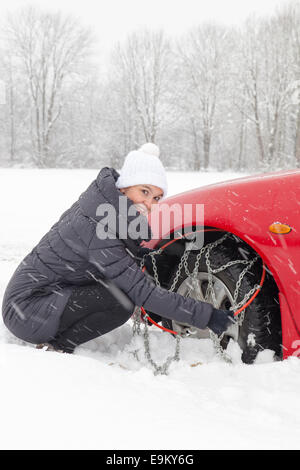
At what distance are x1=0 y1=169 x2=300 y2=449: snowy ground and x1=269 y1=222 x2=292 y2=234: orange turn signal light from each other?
2.12 feet

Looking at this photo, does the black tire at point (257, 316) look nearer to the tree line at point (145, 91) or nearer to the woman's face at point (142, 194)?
the woman's face at point (142, 194)

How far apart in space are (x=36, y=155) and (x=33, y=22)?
839 cm

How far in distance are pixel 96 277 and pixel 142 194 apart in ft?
1.76

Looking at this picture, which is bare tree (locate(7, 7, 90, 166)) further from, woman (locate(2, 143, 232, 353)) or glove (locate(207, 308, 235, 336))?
glove (locate(207, 308, 235, 336))

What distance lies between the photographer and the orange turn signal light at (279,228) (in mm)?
1732

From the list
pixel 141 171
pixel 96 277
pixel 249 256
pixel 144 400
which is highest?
pixel 141 171

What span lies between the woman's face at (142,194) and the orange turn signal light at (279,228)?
64 centimetres

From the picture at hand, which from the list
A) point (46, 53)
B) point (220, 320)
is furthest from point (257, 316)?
point (46, 53)

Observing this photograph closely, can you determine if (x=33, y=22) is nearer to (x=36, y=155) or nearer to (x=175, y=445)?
(x=36, y=155)

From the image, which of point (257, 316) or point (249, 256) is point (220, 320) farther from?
point (249, 256)

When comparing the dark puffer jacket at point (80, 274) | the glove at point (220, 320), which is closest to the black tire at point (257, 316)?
the glove at point (220, 320)

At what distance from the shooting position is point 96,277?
2115 millimetres

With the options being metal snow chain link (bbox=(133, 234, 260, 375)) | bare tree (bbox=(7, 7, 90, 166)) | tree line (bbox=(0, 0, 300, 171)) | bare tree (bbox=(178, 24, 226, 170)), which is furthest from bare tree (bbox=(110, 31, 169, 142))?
metal snow chain link (bbox=(133, 234, 260, 375))

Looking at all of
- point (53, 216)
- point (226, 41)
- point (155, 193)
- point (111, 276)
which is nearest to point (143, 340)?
point (111, 276)
